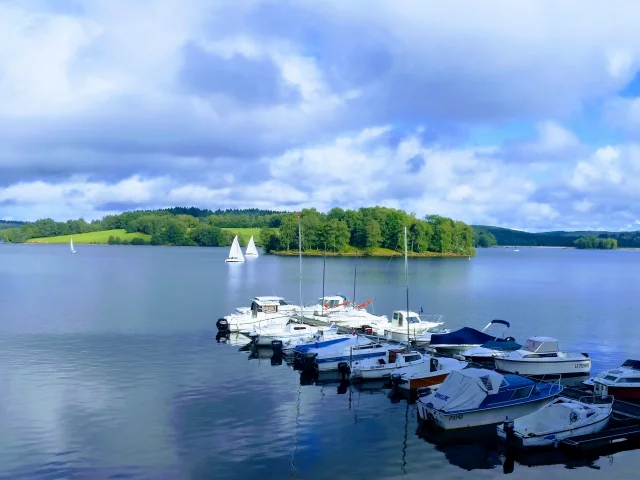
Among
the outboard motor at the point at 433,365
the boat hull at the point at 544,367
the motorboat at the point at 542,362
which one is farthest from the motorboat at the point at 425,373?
the motorboat at the point at 542,362

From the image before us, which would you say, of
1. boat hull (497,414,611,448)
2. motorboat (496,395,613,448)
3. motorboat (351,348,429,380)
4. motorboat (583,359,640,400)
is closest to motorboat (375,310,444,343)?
motorboat (351,348,429,380)

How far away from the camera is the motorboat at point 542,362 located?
38906mm

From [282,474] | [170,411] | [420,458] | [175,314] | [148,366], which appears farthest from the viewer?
[175,314]

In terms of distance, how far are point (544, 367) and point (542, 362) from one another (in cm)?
41

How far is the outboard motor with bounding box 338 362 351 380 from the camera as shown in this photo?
39938mm

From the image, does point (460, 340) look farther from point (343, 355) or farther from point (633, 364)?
point (633, 364)

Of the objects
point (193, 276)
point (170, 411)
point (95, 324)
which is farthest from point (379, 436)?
point (193, 276)

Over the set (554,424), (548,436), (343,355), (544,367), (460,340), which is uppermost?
(460,340)

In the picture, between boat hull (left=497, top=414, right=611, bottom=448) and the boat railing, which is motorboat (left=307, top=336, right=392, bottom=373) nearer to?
the boat railing

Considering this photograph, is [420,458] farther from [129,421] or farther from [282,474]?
[129,421]

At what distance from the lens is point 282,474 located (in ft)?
79.0

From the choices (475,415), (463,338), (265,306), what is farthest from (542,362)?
(265,306)

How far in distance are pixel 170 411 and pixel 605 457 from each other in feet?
69.0

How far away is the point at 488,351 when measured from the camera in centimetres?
4316
